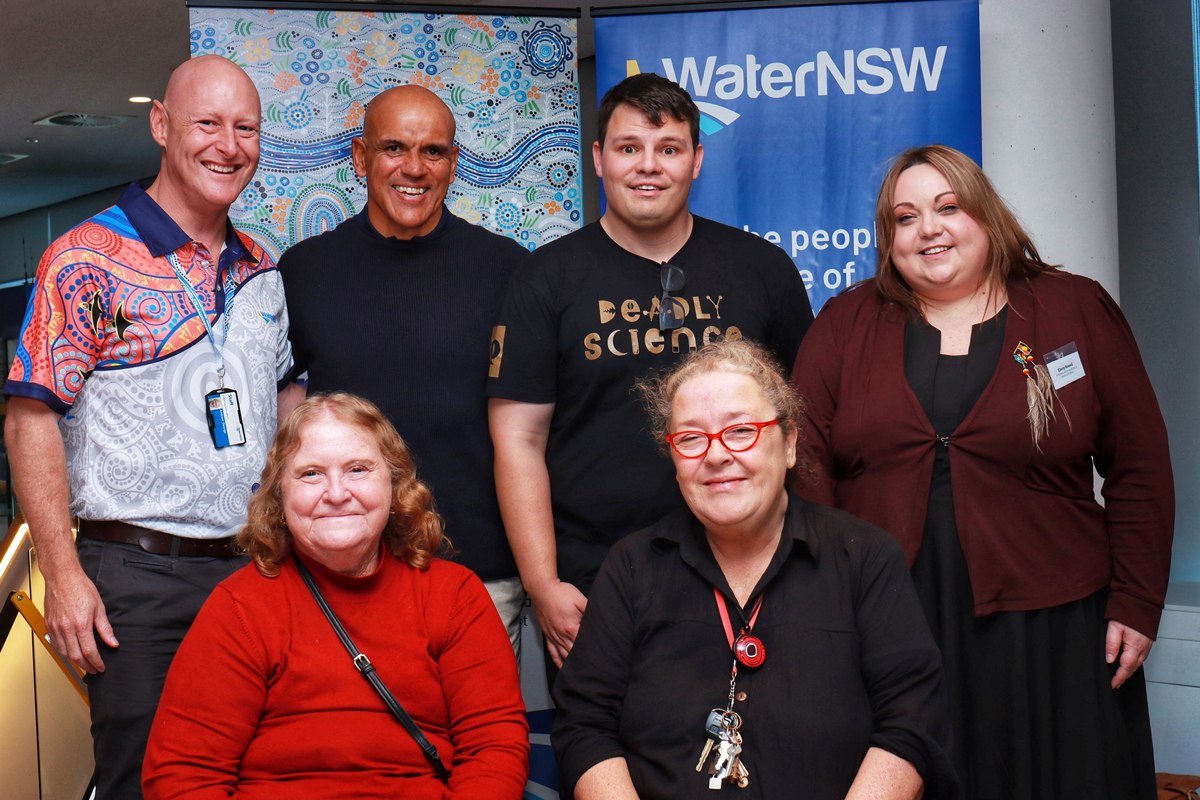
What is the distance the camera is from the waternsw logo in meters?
3.17

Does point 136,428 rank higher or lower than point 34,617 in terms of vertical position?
higher

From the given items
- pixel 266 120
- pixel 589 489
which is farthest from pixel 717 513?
pixel 266 120

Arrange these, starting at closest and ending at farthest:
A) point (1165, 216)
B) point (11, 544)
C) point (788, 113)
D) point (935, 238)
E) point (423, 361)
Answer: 1. point (935, 238)
2. point (423, 361)
3. point (11, 544)
4. point (788, 113)
5. point (1165, 216)

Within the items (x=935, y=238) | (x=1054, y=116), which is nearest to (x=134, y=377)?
(x=935, y=238)

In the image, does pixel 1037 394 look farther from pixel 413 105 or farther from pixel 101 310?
pixel 101 310

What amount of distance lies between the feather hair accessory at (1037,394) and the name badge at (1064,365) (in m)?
0.01

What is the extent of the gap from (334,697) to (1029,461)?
147 centimetres

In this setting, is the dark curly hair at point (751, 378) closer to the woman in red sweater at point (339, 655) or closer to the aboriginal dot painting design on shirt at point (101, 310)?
the woman in red sweater at point (339, 655)

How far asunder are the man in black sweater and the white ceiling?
2.85ft

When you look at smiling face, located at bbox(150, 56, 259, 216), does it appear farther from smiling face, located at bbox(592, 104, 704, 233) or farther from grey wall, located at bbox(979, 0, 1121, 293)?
grey wall, located at bbox(979, 0, 1121, 293)

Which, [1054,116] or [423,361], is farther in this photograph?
[1054,116]

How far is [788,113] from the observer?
3.20 metres

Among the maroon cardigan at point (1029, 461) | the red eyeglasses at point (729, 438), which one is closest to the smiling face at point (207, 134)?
the red eyeglasses at point (729, 438)

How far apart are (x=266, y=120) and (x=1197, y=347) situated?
3.52 meters
